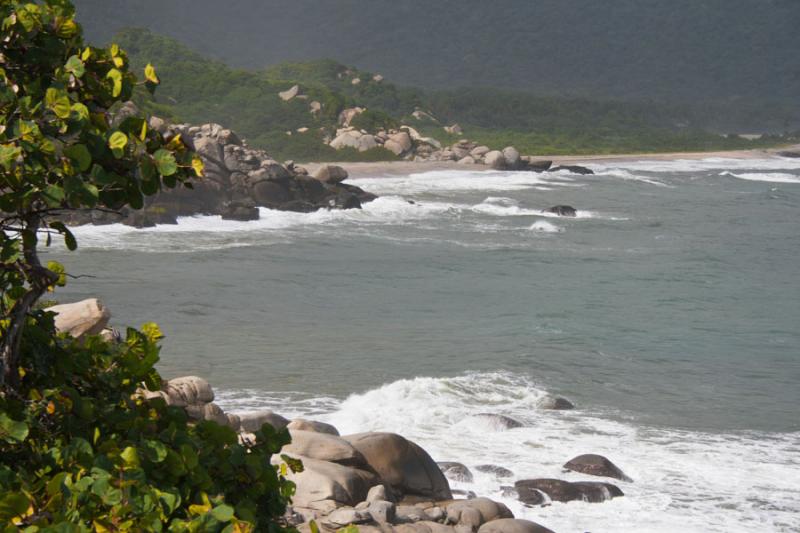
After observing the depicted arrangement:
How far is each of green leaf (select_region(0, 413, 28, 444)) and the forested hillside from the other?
105 meters

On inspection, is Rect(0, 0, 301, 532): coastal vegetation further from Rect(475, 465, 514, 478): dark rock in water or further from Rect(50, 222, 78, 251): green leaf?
Rect(475, 465, 514, 478): dark rock in water

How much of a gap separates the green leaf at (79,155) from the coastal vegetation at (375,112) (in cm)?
4186

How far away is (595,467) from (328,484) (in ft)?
13.8

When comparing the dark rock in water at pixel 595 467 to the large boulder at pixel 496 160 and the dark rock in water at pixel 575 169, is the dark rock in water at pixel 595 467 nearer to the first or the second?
the large boulder at pixel 496 160

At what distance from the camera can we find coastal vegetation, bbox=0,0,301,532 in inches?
151

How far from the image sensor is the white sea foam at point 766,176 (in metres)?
63.2

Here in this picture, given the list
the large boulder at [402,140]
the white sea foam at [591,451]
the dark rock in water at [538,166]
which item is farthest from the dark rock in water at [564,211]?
the white sea foam at [591,451]

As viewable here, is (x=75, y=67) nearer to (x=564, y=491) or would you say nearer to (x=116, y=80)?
(x=116, y=80)

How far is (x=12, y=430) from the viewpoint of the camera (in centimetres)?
396

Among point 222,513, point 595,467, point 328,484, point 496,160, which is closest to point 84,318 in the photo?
point 328,484

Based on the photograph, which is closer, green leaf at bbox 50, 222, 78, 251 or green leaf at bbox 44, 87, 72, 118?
green leaf at bbox 44, 87, 72, 118

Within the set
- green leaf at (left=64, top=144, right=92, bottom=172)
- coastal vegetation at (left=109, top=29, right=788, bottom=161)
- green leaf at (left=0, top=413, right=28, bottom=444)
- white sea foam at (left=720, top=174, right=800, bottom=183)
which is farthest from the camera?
white sea foam at (left=720, top=174, right=800, bottom=183)

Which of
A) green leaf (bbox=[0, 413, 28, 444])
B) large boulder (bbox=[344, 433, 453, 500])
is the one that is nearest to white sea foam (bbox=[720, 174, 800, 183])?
large boulder (bbox=[344, 433, 453, 500])

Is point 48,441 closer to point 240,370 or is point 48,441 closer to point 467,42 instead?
point 240,370
